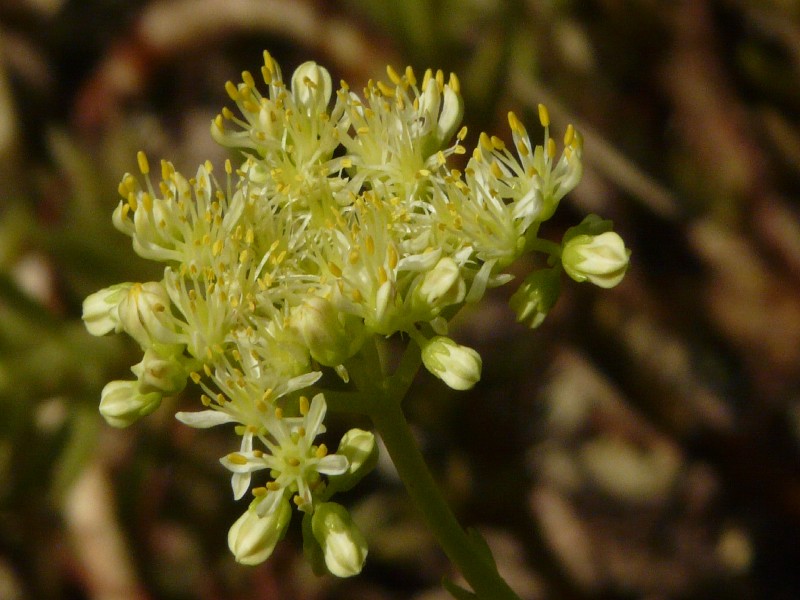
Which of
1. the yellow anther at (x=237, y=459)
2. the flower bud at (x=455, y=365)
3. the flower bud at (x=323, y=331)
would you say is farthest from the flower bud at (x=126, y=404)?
the flower bud at (x=455, y=365)

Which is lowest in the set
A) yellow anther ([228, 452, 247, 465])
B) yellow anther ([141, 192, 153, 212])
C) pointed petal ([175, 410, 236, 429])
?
yellow anther ([228, 452, 247, 465])

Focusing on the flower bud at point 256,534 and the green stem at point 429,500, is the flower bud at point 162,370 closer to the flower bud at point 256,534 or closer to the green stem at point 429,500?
the flower bud at point 256,534

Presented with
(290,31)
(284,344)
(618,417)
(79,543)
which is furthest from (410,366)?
(290,31)

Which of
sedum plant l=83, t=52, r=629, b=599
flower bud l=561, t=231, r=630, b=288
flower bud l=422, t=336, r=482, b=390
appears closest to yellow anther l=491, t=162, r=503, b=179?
sedum plant l=83, t=52, r=629, b=599

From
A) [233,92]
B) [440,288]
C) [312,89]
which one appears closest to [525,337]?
[312,89]

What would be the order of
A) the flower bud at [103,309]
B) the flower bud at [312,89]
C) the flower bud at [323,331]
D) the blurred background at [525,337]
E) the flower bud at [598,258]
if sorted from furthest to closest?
the blurred background at [525,337]
the flower bud at [312,89]
the flower bud at [103,309]
the flower bud at [598,258]
the flower bud at [323,331]

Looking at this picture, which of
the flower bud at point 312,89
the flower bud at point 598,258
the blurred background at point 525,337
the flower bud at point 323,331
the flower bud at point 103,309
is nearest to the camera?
the flower bud at point 323,331

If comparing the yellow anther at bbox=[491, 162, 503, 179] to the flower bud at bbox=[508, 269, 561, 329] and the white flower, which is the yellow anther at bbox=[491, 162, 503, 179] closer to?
the flower bud at bbox=[508, 269, 561, 329]

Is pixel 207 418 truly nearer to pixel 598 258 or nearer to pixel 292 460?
pixel 292 460

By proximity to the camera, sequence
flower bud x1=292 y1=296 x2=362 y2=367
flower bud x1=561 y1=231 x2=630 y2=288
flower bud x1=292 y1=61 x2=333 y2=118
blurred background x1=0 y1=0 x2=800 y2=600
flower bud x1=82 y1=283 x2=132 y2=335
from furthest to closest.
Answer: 1. blurred background x1=0 y1=0 x2=800 y2=600
2. flower bud x1=292 y1=61 x2=333 y2=118
3. flower bud x1=82 y1=283 x2=132 y2=335
4. flower bud x1=561 y1=231 x2=630 y2=288
5. flower bud x1=292 y1=296 x2=362 y2=367
